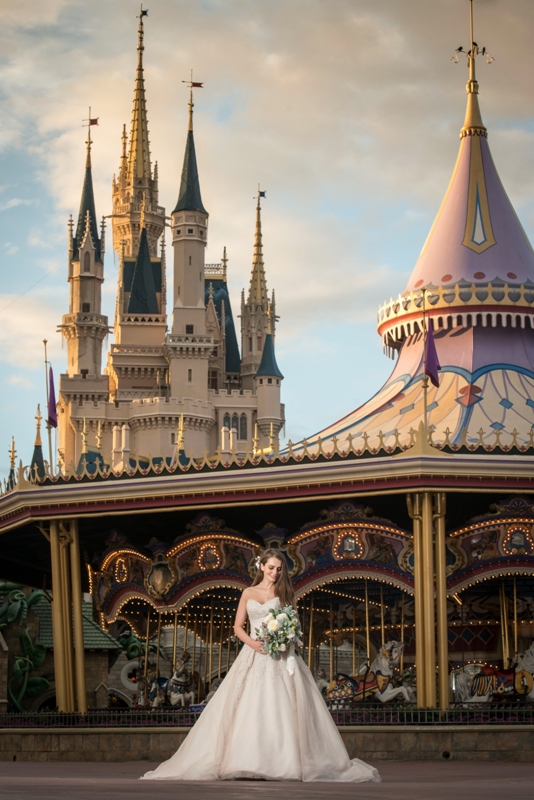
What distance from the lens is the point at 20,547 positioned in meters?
30.8

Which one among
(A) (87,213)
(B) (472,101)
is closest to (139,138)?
(A) (87,213)

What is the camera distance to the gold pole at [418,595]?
2320cm

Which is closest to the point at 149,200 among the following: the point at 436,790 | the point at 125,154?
the point at 125,154

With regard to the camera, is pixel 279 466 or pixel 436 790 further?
pixel 279 466

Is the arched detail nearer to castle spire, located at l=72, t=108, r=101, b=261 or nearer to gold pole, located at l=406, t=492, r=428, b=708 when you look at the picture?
gold pole, located at l=406, t=492, r=428, b=708

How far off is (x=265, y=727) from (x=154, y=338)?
348ft

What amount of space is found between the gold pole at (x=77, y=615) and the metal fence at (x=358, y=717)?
0.47 meters

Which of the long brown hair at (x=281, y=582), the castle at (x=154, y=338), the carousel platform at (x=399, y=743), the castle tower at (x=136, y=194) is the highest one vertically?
the castle tower at (x=136, y=194)

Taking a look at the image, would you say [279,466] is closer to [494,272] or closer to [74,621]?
[74,621]

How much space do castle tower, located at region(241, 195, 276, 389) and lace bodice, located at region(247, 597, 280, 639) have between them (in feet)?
358

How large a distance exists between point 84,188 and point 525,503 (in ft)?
318

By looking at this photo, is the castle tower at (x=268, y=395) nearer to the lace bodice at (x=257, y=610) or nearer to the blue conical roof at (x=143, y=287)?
the blue conical roof at (x=143, y=287)

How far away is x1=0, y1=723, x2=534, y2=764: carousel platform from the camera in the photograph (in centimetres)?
2244

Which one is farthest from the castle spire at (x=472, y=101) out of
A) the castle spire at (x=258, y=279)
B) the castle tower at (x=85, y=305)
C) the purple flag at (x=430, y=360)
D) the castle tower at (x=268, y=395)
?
the castle spire at (x=258, y=279)
